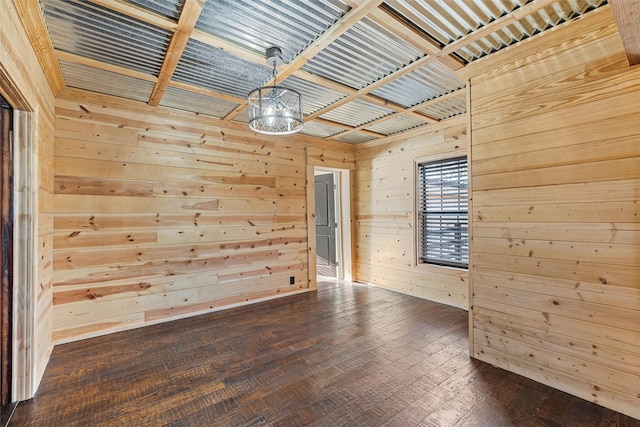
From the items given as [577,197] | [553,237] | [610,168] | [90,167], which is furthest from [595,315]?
[90,167]

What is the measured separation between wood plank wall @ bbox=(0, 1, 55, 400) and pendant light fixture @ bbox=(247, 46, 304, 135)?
1314 mm

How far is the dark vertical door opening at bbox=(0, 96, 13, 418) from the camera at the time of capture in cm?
188

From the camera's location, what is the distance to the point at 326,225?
557 cm

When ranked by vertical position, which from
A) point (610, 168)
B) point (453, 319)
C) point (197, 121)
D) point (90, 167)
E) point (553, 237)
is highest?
point (197, 121)

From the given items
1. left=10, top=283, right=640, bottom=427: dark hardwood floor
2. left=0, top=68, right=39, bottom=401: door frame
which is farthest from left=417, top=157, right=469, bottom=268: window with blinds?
left=0, top=68, right=39, bottom=401: door frame

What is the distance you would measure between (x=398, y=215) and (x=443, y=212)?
694 millimetres

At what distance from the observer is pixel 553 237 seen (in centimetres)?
202

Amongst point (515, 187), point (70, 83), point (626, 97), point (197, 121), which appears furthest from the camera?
point (197, 121)

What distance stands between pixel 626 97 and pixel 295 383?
2854 mm

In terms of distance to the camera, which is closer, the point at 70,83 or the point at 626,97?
the point at 626,97

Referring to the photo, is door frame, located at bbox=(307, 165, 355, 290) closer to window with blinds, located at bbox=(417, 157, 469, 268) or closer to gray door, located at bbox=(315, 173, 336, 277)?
gray door, located at bbox=(315, 173, 336, 277)

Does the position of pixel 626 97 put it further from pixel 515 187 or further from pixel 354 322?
pixel 354 322

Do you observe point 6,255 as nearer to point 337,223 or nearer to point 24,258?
point 24,258

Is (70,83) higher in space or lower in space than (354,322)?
higher
